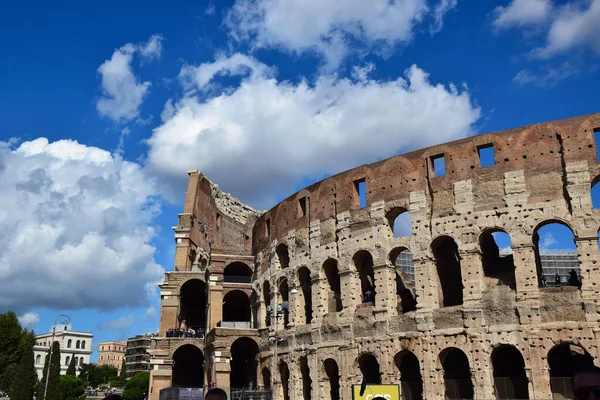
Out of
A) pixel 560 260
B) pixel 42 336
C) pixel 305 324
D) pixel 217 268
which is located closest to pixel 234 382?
pixel 217 268

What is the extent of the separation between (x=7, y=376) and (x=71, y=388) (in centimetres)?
640

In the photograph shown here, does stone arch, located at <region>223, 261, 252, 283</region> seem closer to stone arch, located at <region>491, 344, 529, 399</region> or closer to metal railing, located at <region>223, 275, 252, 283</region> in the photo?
metal railing, located at <region>223, 275, 252, 283</region>

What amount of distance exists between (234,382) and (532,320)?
21.0 meters

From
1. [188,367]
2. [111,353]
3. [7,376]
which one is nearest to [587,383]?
[188,367]

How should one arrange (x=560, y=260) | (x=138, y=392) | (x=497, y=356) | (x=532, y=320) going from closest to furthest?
(x=532, y=320) → (x=497, y=356) → (x=560, y=260) → (x=138, y=392)

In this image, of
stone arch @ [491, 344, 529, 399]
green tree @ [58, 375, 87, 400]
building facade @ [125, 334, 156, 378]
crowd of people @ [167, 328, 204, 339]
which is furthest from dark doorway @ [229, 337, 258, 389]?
building facade @ [125, 334, 156, 378]

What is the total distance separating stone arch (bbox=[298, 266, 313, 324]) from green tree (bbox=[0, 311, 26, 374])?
34975 millimetres

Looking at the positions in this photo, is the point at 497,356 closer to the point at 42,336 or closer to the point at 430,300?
the point at 430,300

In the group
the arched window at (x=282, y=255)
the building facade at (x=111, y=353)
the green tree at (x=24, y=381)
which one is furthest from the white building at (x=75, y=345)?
the arched window at (x=282, y=255)

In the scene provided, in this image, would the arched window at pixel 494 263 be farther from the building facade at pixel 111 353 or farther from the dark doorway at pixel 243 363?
the building facade at pixel 111 353

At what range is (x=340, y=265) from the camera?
27.7 metres

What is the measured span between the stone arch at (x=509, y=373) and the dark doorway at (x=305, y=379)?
9357 millimetres

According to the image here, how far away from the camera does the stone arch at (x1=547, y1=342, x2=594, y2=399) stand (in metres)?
21.0

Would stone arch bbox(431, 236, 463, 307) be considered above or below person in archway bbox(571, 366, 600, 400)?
above
